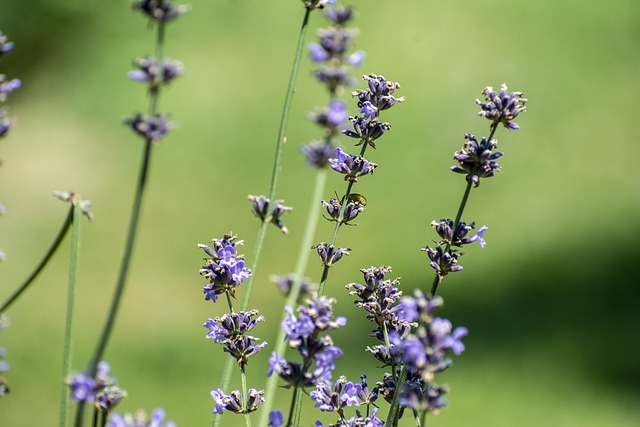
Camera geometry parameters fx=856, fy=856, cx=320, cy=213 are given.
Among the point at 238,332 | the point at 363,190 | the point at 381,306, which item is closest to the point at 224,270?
the point at 238,332

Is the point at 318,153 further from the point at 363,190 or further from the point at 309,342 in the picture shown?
the point at 363,190

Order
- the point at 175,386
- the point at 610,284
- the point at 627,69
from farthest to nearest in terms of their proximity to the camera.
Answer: the point at 627,69 → the point at 610,284 → the point at 175,386

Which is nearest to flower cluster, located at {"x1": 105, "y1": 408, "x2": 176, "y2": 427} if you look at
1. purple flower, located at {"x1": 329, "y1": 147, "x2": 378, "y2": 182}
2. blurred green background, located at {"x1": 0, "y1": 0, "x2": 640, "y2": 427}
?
purple flower, located at {"x1": 329, "y1": 147, "x2": 378, "y2": 182}

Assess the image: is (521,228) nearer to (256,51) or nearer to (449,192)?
(449,192)

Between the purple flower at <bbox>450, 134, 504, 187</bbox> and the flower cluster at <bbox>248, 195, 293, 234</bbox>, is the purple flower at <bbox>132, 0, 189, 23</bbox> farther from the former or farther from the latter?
the purple flower at <bbox>450, 134, 504, 187</bbox>

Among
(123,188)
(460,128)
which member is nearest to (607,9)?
(460,128)
